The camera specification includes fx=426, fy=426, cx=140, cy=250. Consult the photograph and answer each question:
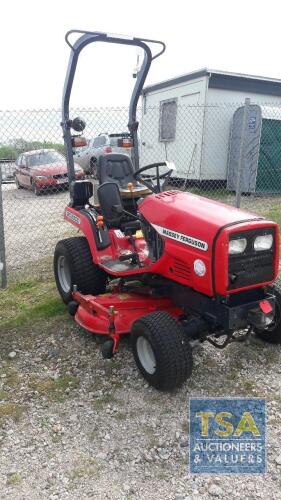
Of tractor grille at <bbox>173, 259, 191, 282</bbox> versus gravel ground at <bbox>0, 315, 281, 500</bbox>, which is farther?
tractor grille at <bbox>173, 259, 191, 282</bbox>

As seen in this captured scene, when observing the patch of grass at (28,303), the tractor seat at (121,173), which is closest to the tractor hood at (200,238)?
the tractor seat at (121,173)

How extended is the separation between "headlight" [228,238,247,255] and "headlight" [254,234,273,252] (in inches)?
4.0

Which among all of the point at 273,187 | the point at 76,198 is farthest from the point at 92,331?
the point at 273,187

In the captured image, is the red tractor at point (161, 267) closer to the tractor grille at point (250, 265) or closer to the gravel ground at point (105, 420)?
the tractor grille at point (250, 265)

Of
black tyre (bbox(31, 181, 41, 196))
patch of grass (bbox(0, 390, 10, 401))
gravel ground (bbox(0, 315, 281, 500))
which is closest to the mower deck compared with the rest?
gravel ground (bbox(0, 315, 281, 500))

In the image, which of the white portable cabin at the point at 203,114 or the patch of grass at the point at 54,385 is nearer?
the patch of grass at the point at 54,385

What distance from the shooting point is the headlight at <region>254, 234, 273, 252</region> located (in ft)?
8.69

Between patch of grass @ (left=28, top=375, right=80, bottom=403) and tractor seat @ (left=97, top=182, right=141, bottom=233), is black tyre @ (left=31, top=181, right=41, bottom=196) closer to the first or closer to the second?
tractor seat @ (left=97, top=182, right=141, bottom=233)

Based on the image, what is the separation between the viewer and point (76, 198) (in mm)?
4004

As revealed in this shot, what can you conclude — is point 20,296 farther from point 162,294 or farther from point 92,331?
point 162,294

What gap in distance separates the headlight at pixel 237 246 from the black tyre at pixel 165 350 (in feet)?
1.93

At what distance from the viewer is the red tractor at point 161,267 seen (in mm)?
2602

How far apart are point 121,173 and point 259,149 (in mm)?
6364

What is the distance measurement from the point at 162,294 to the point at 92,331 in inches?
23.8
